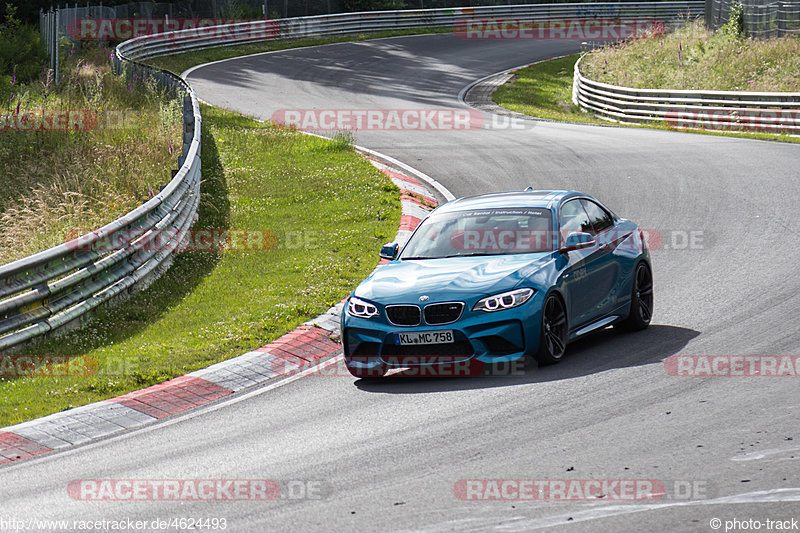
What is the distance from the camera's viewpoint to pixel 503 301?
362 inches

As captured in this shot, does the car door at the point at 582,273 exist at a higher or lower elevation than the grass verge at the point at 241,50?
lower

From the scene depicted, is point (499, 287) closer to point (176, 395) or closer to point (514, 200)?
point (514, 200)

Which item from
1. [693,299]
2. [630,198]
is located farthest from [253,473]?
[630,198]

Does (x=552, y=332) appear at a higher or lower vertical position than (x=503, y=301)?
lower

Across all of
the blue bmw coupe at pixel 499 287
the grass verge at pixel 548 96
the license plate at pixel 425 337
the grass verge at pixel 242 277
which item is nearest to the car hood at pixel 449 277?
the blue bmw coupe at pixel 499 287

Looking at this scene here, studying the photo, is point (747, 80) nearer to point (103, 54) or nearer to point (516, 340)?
point (103, 54)

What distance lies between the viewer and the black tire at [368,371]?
30.8 ft

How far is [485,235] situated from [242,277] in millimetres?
4394

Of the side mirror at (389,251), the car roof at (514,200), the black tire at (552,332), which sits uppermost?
the car roof at (514,200)

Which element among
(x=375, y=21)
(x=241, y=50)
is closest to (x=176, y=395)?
(x=241, y=50)

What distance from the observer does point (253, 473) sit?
22.9 ft

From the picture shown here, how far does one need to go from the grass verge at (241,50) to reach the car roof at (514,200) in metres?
28.2

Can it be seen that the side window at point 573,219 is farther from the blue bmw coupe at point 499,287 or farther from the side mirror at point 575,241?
the side mirror at point 575,241

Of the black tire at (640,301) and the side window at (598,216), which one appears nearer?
the black tire at (640,301)
